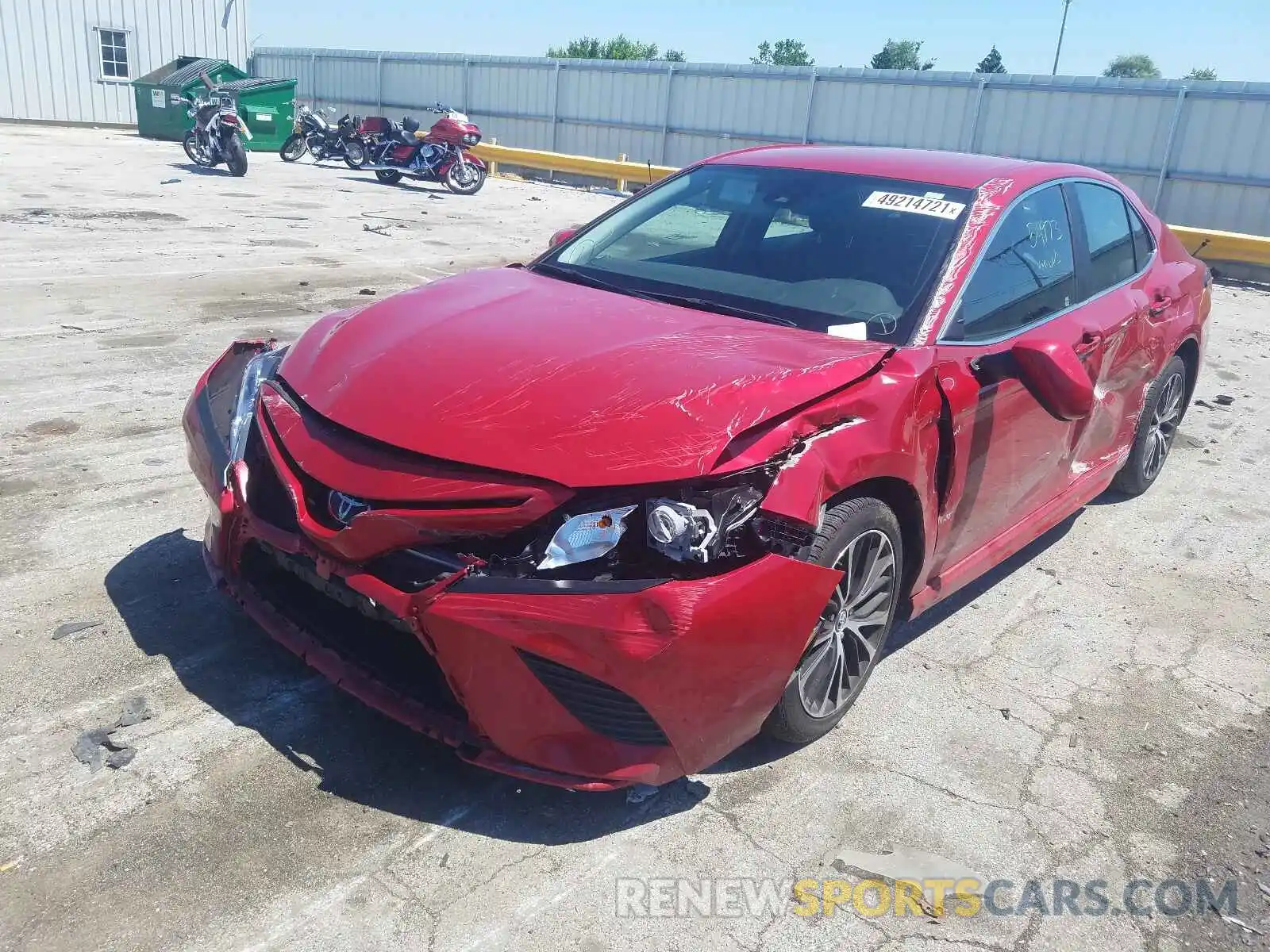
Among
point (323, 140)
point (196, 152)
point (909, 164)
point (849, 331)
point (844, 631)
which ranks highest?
point (909, 164)

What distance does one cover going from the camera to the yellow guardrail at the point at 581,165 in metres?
20.4

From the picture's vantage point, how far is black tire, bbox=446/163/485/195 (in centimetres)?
1812

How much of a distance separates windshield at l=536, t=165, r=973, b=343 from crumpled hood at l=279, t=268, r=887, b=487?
204 mm

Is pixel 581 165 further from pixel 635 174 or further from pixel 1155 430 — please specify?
pixel 1155 430

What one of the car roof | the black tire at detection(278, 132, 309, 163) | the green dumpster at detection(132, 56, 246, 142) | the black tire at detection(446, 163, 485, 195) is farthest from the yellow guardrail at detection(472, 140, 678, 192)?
the car roof

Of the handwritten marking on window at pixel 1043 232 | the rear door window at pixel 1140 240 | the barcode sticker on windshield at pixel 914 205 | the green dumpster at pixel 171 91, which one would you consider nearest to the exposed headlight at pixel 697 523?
the barcode sticker on windshield at pixel 914 205

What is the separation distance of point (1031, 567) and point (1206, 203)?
644 inches

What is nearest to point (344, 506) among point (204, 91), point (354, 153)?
point (354, 153)

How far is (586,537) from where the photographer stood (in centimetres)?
249

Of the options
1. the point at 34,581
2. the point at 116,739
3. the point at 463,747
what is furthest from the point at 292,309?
the point at 463,747

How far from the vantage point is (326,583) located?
105 inches

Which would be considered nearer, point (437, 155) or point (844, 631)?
point (844, 631)

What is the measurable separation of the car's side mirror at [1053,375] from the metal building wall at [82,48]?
2920 cm

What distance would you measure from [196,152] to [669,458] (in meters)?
19.0
